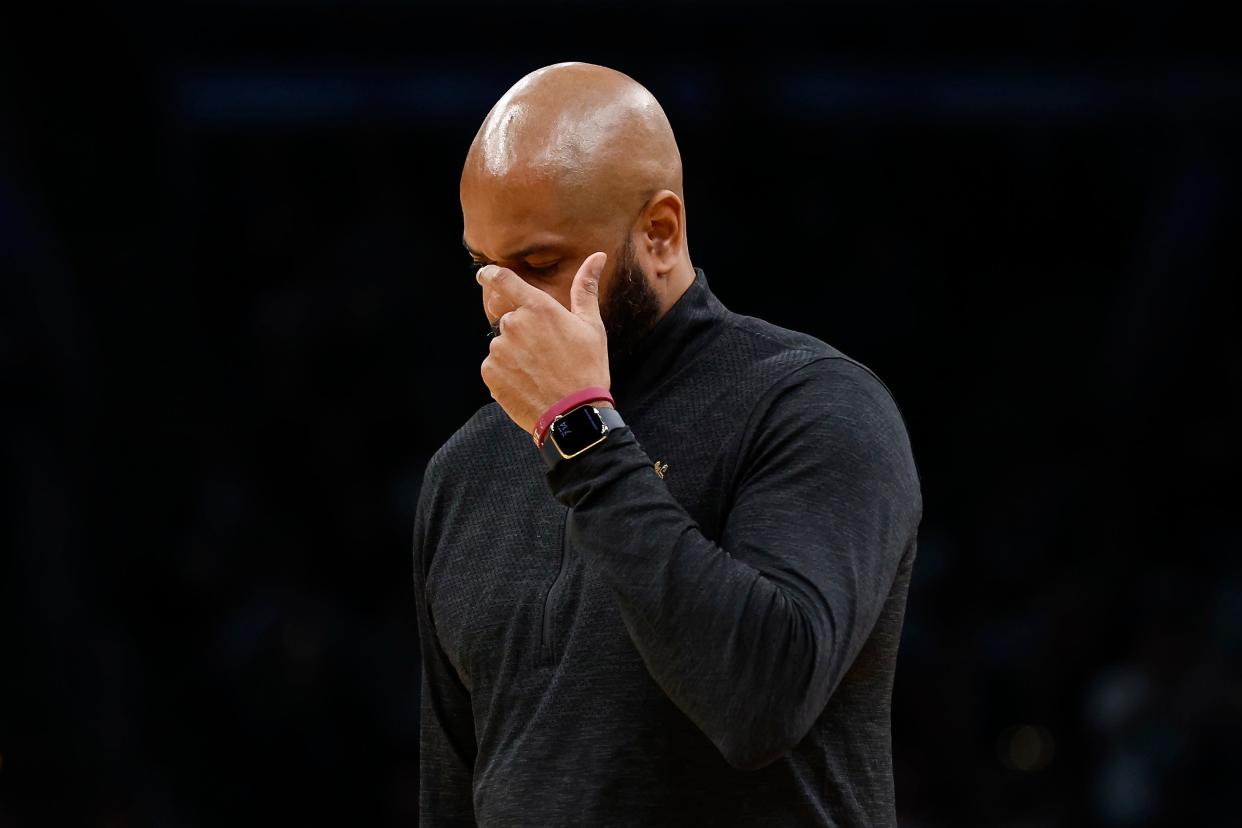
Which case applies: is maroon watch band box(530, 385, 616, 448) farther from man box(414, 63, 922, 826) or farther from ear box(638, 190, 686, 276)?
ear box(638, 190, 686, 276)

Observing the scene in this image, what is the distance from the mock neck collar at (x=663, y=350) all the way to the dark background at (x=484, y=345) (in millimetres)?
2890

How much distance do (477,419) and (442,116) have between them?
3536mm

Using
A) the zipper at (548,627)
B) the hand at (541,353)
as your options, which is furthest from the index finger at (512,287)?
the zipper at (548,627)

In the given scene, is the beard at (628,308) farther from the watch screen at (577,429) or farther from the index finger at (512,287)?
the watch screen at (577,429)

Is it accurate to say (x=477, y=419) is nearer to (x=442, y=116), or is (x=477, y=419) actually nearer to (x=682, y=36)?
(x=682, y=36)

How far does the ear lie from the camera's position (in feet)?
5.63

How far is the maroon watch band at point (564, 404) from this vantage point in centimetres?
151

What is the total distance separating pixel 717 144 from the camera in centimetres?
498

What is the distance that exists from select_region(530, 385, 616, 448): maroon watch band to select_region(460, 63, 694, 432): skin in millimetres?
23

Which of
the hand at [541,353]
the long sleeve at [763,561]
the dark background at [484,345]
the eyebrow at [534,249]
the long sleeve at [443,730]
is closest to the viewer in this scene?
the long sleeve at [763,561]

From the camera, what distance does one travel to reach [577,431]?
1495 millimetres

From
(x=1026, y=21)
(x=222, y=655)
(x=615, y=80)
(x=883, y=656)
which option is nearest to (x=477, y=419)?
(x=615, y=80)

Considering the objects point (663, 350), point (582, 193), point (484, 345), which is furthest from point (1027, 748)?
point (582, 193)

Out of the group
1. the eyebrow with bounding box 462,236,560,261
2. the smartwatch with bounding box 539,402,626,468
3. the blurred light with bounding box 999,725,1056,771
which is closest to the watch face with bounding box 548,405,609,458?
the smartwatch with bounding box 539,402,626,468
